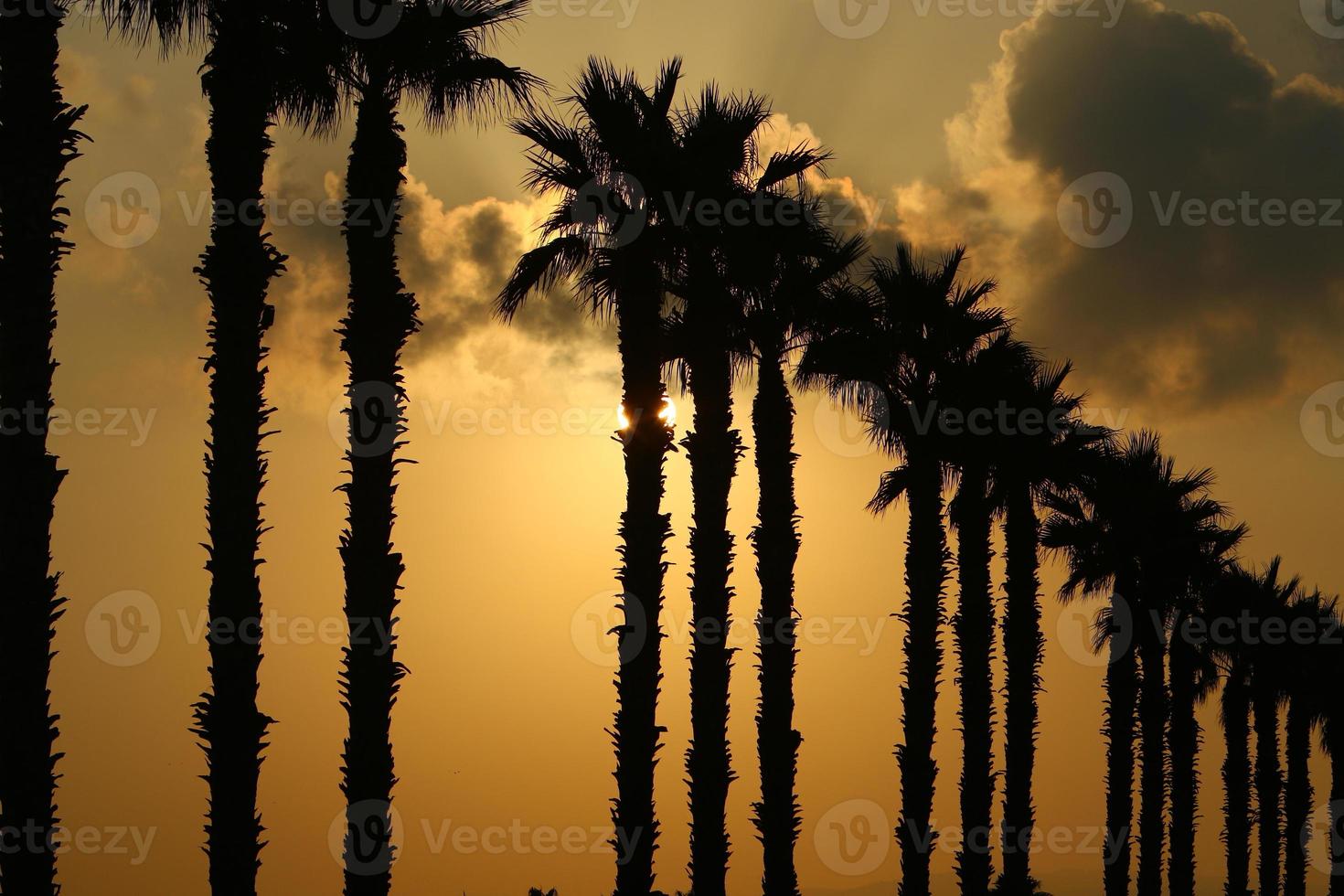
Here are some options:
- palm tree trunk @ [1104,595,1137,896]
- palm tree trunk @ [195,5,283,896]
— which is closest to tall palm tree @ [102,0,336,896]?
palm tree trunk @ [195,5,283,896]

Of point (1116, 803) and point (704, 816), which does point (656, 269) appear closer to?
point (704, 816)

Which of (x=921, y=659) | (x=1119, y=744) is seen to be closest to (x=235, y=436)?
(x=921, y=659)

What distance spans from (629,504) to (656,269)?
13.2ft

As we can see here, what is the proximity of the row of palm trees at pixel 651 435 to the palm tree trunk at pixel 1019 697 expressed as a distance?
92 mm

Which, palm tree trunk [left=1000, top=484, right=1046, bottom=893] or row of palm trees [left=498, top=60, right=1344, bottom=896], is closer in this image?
row of palm trees [left=498, top=60, right=1344, bottom=896]

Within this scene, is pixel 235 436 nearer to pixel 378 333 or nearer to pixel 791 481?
pixel 378 333

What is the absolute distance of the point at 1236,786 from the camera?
55281 mm

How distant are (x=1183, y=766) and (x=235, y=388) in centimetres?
4497

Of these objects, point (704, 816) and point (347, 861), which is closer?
point (347, 861)

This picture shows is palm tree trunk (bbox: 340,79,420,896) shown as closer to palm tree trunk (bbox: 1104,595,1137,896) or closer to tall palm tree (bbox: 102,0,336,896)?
tall palm tree (bbox: 102,0,336,896)

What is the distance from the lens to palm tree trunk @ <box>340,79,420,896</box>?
16.3 m

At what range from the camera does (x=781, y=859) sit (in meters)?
24.5

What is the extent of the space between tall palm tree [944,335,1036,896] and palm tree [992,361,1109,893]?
781mm

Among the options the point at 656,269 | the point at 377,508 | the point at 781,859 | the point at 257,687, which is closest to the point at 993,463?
the point at 781,859
